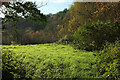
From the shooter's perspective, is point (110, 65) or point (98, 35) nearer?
point (110, 65)

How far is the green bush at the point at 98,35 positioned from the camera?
9.83m

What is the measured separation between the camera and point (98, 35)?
32.5ft

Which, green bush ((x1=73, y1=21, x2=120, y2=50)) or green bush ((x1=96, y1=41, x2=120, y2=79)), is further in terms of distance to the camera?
green bush ((x1=73, y1=21, x2=120, y2=50))

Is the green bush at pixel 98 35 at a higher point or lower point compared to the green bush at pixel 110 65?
higher

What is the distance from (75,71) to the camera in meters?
5.52

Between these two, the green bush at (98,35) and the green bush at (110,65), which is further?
the green bush at (98,35)

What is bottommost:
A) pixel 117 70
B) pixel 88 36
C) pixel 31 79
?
pixel 31 79

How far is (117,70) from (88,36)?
577 centimetres

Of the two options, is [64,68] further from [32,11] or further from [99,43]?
[99,43]

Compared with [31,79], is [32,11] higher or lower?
higher

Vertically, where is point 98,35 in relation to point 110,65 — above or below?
above

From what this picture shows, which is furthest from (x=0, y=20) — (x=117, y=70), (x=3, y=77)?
(x=117, y=70)

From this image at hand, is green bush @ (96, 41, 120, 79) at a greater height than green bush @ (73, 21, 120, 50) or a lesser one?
lesser

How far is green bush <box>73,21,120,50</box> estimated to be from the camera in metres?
9.83
